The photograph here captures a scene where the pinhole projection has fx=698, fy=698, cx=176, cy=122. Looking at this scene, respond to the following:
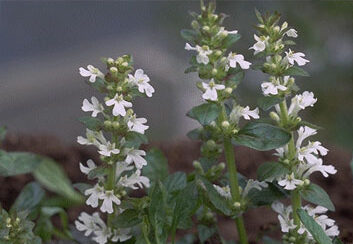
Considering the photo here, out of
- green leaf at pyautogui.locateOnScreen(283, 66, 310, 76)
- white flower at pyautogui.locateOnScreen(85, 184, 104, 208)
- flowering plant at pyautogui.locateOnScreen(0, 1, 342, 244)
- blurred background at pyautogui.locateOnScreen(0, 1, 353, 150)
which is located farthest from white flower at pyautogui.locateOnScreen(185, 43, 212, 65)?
blurred background at pyautogui.locateOnScreen(0, 1, 353, 150)

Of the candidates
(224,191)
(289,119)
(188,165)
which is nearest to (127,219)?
(224,191)

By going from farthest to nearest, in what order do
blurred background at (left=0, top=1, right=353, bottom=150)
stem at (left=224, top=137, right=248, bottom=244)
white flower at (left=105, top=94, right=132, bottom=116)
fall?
blurred background at (left=0, top=1, right=353, bottom=150) < stem at (left=224, top=137, right=248, bottom=244) < white flower at (left=105, top=94, right=132, bottom=116)

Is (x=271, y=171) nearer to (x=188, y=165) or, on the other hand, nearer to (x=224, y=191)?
(x=224, y=191)

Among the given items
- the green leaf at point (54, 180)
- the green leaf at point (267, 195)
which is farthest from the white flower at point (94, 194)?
the green leaf at point (54, 180)

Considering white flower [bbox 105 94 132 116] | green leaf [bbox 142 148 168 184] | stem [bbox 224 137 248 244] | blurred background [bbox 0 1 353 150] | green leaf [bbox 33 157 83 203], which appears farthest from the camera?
blurred background [bbox 0 1 353 150]

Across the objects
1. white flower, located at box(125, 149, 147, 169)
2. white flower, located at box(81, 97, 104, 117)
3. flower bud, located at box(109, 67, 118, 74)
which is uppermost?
flower bud, located at box(109, 67, 118, 74)

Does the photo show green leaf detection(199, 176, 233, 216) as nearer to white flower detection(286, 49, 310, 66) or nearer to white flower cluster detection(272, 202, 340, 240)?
white flower cluster detection(272, 202, 340, 240)
